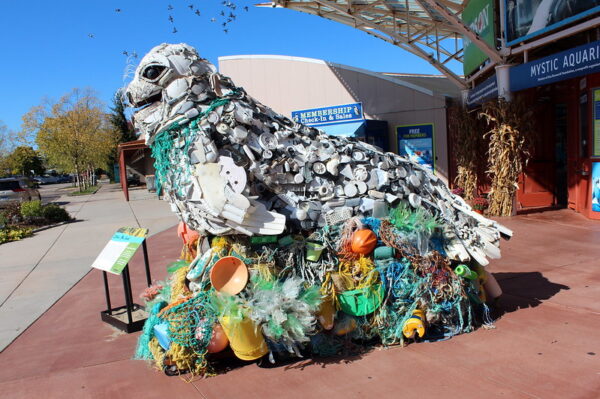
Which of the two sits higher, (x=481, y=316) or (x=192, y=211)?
(x=192, y=211)

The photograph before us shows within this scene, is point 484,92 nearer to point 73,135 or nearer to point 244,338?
point 244,338

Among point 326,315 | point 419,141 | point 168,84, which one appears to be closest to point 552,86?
point 419,141

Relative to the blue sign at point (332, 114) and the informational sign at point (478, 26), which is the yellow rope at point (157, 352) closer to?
the informational sign at point (478, 26)

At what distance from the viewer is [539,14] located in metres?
8.28

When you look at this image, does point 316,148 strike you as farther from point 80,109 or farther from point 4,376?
point 80,109

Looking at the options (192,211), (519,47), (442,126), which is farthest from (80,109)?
(192,211)

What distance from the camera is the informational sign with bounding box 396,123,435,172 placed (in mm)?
14078

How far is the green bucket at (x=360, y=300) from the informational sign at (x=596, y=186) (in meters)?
6.44

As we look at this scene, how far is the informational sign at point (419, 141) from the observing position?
14.1 m

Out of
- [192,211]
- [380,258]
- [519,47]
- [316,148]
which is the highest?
[519,47]

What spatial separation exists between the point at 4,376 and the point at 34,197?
19.6 m

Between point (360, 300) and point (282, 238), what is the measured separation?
2.56 feet

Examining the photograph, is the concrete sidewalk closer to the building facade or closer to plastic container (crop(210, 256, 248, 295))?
plastic container (crop(210, 256, 248, 295))

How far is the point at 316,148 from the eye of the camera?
405cm
